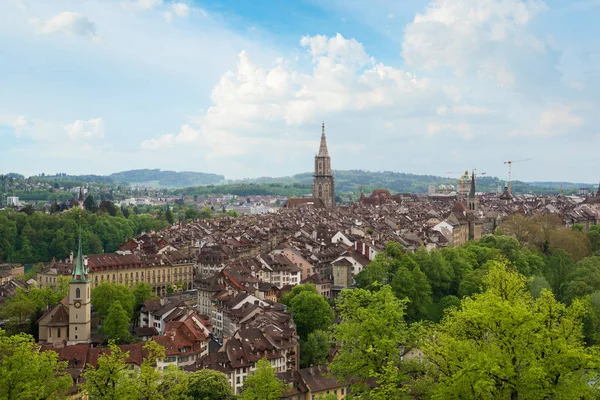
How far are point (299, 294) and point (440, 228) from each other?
5398 centimetres

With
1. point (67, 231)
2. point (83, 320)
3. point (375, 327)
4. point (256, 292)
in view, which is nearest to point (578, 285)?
point (256, 292)

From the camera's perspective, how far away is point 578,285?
209 ft

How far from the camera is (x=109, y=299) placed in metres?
Answer: 60.3

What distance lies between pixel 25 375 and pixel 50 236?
100534mm

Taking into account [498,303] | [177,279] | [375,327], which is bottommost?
[177,279]

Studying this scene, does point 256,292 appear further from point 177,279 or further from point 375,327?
point 375,327

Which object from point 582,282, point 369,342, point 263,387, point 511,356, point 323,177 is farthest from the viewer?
point 323,177

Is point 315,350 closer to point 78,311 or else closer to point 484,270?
point 78,311

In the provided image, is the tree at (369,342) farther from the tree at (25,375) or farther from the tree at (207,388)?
the tree at (25,375)

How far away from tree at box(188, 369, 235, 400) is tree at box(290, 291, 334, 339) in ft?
57.4

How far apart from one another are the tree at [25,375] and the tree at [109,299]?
27167 millimetres

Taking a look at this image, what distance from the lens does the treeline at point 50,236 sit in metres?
120

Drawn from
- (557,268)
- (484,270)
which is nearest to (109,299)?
(484,270)

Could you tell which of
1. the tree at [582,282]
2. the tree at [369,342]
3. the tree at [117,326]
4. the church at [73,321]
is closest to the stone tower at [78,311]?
the church at [73,321]
